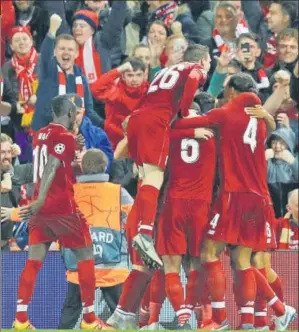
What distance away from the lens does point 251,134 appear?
1124cm

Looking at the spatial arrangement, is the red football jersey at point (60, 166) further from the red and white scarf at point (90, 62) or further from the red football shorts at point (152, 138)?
the red and white scarf at point (90, 62)

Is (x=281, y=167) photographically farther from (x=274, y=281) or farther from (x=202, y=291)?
(x=202, y=291)

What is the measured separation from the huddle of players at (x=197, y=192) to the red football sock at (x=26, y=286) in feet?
2.35

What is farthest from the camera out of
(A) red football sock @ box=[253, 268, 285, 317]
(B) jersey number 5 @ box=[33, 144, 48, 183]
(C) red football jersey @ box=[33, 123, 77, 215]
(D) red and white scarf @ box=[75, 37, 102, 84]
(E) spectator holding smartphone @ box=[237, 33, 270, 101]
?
(D) red and white scarf @ box=[75, 37, 102, 84]

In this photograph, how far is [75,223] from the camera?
1134cm

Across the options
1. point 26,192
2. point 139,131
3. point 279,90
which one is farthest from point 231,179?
point 279,90

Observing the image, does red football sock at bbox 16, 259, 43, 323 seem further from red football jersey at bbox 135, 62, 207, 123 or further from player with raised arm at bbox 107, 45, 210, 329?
red football jersey at bbox 135, 62, 207, 123

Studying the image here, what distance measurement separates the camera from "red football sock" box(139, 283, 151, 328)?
11.5 metres

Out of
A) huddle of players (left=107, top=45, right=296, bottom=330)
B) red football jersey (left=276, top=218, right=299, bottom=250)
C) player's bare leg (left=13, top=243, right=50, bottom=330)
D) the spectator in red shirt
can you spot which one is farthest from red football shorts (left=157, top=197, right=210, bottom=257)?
the spectator in red shirt

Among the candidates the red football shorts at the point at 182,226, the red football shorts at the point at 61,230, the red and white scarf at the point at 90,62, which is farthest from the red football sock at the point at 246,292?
the red and white scarf at the point at 90,62

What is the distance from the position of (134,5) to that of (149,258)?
21.8 ft

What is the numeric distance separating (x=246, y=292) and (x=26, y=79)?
4532 mm

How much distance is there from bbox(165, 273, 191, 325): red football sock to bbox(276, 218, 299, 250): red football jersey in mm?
2306

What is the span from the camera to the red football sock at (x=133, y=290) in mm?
11367
